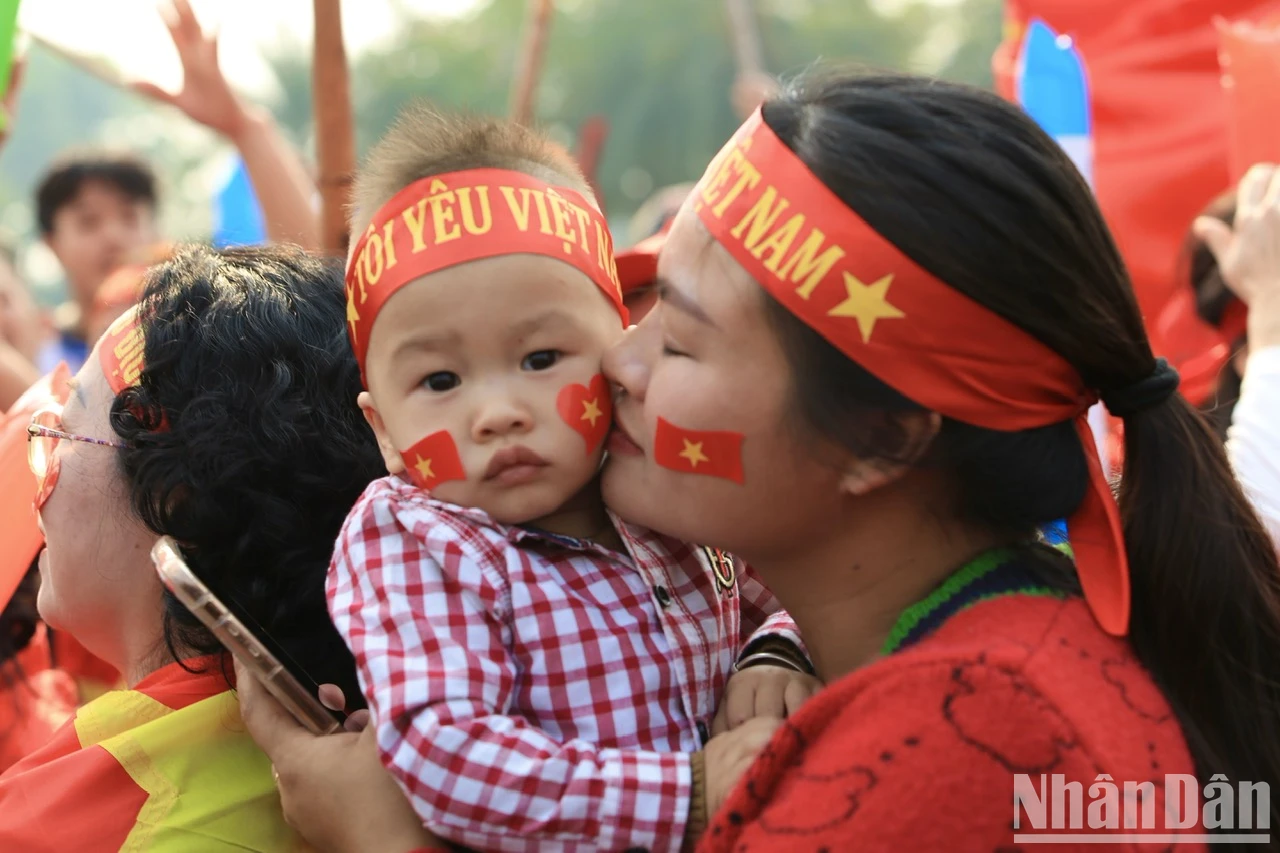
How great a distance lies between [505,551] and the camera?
191cm

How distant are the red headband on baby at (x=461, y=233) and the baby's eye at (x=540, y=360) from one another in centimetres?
13

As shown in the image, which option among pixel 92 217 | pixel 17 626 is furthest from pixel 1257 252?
pixel 92 217

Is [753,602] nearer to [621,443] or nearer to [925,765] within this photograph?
[621,443]

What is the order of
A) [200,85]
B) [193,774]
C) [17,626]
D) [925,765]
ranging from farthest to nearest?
1. [200,85]
2. [17,626]
3. [193,774]
4. [925,765]

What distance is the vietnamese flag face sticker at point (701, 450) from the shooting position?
1819 mm

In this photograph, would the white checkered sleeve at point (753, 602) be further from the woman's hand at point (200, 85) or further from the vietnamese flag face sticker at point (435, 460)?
the woman's hand at point (200, 85)

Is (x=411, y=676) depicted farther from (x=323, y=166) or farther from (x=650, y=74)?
(x=650, y=74)

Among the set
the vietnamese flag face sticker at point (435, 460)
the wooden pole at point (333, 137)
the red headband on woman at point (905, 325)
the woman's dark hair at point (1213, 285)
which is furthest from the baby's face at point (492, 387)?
the woman's dark hair at point (1213, 285)

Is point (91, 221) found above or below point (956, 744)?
above

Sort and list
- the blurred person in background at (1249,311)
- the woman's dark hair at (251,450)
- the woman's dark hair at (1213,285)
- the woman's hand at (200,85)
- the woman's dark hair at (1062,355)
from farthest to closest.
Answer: the woman's hand at (200,85) < the woman's dark hair at (1213,285) < the blurred person in background at (1249,311) < the woman's dark hair at (251,450) < the woman's dark hair at (1062,355)

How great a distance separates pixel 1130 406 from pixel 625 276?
3.05 feet

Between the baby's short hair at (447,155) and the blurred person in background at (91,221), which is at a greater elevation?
the blurred person in background at (91,221)

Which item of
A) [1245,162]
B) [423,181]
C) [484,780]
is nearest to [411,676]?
[484,780]

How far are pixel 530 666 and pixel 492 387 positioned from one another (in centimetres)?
37
